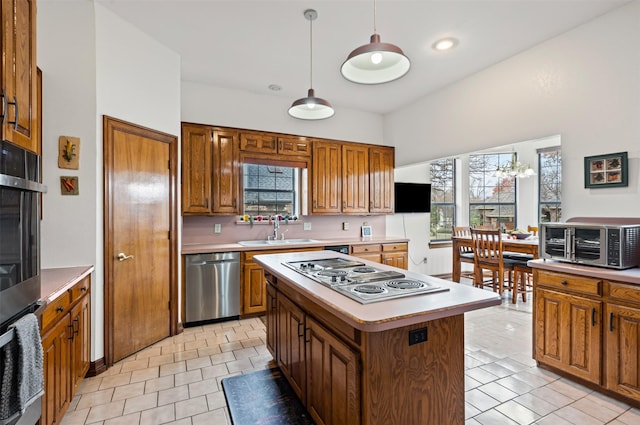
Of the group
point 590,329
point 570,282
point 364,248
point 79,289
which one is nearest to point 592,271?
point 570,282

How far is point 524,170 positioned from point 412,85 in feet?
10.1

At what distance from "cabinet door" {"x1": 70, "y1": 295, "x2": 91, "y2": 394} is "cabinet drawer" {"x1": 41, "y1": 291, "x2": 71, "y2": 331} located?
0.15 meters

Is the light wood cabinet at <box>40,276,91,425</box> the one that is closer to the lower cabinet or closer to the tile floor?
the tile floor

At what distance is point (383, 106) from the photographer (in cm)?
520

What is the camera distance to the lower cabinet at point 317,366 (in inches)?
59.1

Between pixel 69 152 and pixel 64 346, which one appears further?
pixel 69 152

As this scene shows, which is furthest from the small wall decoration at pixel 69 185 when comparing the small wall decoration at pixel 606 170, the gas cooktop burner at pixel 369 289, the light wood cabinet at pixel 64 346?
the small wall decoration at pixel 606 170

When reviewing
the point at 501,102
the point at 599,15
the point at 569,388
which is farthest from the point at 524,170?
the point at 569,388

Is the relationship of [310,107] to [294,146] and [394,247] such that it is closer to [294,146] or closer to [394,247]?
[294,146]

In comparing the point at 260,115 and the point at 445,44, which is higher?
the point at 445,44

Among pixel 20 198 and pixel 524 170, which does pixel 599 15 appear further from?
pixel 20 198

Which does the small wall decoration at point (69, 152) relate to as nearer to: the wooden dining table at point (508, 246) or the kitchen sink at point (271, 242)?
the kitchen sink at point (271, 242)

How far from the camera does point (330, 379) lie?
1.69m

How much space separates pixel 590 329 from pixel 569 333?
0.17 m
